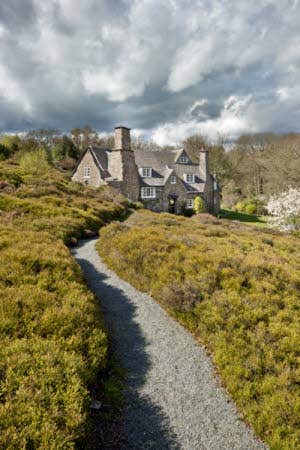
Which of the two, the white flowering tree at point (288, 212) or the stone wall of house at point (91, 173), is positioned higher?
the stone wall of house at point (91, 173)

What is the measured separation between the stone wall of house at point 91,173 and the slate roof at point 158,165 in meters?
0.68

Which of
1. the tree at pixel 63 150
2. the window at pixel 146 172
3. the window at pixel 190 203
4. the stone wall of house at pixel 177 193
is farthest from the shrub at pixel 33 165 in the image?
the tree at pixel 63 150

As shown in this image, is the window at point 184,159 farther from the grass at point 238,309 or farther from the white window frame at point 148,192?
the grass at point 238,309

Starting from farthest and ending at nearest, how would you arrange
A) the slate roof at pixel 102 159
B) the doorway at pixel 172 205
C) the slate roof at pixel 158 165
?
1. the doorway at pixel 172 205
2. the slate roof at pixel 158 165
3. the slate roof at pixel 102 159

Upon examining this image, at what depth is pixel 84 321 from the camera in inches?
237

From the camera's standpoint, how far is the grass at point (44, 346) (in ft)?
12.1

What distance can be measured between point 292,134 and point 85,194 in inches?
1852

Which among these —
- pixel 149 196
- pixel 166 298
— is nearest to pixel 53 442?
pixel 166 298

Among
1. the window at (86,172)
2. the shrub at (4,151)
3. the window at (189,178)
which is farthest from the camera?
the shrub at (4,151)

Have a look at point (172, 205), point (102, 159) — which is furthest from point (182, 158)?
point (102, 159)

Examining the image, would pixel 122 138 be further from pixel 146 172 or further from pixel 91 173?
pixel 146 172

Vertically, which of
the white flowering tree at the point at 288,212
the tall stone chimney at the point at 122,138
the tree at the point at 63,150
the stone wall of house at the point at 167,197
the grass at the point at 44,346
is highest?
the tree at the point at 63,150

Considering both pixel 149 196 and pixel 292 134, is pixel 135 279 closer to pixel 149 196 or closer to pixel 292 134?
pixel 149 196

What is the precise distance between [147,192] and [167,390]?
103 feet
